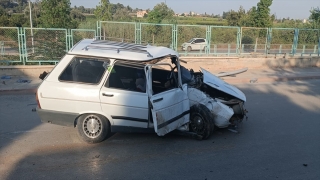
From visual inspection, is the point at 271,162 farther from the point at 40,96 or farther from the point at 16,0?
the point at 16,0

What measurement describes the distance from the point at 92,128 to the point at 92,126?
4 cm

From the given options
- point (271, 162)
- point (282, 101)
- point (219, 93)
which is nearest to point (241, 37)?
point (282, 101)


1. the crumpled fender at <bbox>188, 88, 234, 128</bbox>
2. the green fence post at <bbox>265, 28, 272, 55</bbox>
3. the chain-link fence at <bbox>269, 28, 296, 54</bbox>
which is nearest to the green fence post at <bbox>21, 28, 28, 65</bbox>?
the crumpled fender at <bbox>188, 88, 234, 128</bbox>

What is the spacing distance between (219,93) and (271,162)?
6.28 feet

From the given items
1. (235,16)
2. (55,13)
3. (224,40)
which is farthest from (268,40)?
(235,16)

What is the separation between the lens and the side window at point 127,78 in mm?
5570

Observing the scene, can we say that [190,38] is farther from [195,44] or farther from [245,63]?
[245,63]

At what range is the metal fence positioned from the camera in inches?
566

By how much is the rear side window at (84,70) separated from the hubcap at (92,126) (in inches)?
27.0

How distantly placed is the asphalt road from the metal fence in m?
7.30

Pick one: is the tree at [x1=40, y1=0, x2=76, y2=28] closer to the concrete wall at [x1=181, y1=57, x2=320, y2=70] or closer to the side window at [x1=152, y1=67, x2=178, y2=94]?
the concrete wall at [x1=181, y1=57, x2=320, y2=70]

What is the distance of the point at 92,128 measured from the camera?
5.72 metres

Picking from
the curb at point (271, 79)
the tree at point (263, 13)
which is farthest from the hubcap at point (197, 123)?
the tree at point (263, 13)

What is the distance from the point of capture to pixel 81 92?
217 inches
